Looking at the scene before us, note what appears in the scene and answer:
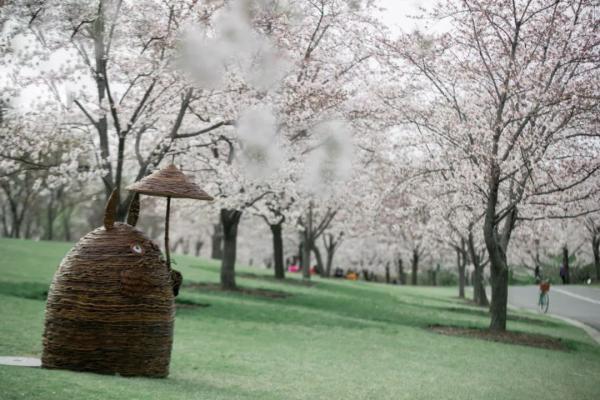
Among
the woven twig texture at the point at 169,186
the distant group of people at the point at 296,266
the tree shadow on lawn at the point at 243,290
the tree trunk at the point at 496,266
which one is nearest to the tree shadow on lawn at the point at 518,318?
the tree trunk at the point at 496,266

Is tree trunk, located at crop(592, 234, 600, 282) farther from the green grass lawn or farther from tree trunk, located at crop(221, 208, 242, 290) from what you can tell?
tree trunk, located at crop(221, 208, 242, 290)

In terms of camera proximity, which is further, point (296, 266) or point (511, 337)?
point (296, 266)

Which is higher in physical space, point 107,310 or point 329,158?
point 329,158

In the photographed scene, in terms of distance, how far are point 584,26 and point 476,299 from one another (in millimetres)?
22996

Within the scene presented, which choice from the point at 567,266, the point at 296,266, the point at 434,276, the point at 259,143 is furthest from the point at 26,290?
the point at 434,276

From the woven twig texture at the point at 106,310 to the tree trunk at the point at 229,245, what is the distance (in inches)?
723

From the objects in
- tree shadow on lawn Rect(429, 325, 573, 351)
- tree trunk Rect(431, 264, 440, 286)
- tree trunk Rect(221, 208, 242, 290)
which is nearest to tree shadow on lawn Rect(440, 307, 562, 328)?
tree shadow on lawn Rect(429, 325, 573, 351)

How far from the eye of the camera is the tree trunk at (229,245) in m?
28.6

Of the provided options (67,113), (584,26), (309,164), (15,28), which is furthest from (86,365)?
(309,164)

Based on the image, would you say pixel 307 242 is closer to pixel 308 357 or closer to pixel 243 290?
pixel 243 290

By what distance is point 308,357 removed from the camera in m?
15.0

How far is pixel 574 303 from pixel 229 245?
774 inches

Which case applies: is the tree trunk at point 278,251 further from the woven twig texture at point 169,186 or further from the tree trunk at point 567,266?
the woven twig texture at point 169,186

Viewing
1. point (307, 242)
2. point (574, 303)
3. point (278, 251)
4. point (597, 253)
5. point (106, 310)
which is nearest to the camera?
point (106, 310)
